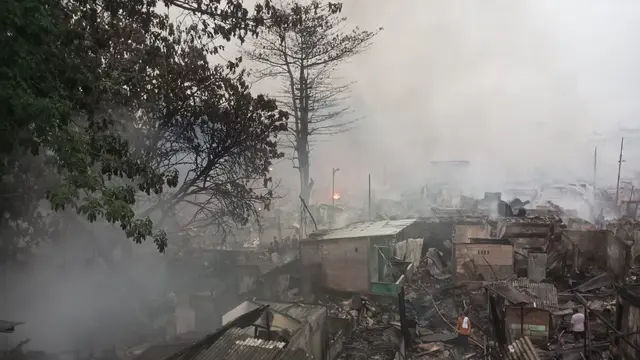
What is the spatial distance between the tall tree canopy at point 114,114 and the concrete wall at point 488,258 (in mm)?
6584

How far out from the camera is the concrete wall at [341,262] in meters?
12.9

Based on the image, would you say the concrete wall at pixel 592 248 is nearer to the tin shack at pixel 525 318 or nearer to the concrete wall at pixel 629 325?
the tin shack at pixel 525 318


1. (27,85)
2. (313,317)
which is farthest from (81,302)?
(27,85)

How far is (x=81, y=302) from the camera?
1021 centimetres

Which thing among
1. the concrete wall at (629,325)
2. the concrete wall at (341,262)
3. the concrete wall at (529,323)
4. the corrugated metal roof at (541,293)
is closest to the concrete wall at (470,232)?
the concrete wall at (341,262)

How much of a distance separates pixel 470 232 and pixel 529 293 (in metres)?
8.17

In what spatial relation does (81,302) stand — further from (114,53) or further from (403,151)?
(403,151)

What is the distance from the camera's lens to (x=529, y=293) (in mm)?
9188

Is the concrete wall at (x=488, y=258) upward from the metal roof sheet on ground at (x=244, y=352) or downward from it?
downward

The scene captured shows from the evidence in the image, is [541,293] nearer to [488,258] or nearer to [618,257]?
[488,258]

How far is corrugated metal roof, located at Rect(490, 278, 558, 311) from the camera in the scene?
858cm

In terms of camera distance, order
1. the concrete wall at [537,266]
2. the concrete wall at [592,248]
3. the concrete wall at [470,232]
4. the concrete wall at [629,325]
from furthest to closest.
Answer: the concrete wall at [470,232] → the concrete wall at [592,248] → the concrete wall at [537,266] → the concrete wall at [629,325]

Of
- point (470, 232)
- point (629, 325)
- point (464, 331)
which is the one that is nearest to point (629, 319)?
point (629, 325)

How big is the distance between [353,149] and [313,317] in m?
34.5
